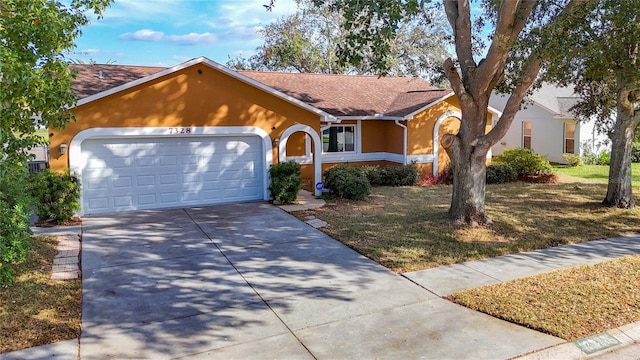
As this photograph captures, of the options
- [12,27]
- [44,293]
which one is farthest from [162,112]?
[44,293]

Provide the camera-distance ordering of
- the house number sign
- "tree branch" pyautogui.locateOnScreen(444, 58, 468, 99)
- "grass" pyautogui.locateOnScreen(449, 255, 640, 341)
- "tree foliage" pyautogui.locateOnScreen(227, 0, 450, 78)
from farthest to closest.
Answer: "tree foliage" pyautogui.locateOnScreen(227, 0, 450, 78) → the house number sign → "tree branch" pyautogui.locateOnScreen(444, 58, 468, 99) → "grass" pyautogui.locateOnScreen(449, 255, 640, 341)

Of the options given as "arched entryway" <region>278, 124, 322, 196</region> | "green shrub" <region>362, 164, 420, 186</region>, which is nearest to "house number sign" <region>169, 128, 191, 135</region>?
"arched entryway" <region>278, 124, 322, 196</region>

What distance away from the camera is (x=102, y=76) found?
46.8ft

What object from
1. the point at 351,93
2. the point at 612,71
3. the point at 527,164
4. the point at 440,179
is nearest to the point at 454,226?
the point at 612,71

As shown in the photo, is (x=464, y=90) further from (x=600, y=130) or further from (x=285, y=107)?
(x=600, y=130)

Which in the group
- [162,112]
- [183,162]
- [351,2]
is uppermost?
[351,2]

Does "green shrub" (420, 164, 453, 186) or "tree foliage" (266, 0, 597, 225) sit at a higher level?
"tree foliage" (266, 0, 597, 225)

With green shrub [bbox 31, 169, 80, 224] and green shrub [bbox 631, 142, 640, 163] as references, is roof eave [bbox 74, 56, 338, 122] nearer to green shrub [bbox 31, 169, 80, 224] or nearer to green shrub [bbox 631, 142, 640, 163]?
green shrub [bbox 31, 169, 80, 224]

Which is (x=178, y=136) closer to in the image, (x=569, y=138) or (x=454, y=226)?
(x=454, y=226)

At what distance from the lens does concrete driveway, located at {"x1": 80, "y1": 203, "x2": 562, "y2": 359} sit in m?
5.70

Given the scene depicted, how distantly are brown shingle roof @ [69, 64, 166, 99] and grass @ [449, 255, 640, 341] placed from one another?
35.1 feet

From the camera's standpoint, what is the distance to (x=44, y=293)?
23.8ft

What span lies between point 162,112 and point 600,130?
14592 mm

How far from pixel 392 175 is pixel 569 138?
12.8 metres
